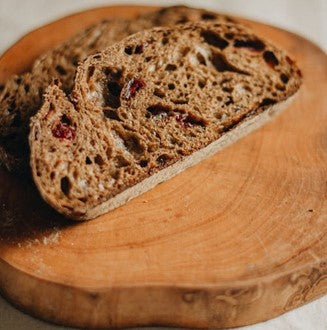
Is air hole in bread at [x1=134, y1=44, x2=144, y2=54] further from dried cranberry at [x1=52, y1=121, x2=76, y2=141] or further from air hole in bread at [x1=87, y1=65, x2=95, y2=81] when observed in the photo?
dried cranberry at [x1=52, y1=121, x2=76, y2=141]

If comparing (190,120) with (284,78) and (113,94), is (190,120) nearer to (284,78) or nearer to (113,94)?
(113,94)

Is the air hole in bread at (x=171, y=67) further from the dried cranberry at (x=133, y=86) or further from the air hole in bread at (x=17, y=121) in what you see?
the air hole in bread at (x=17, y=121)

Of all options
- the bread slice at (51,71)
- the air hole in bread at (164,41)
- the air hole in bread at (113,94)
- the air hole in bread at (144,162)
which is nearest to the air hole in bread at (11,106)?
the bread slice at (51,71)

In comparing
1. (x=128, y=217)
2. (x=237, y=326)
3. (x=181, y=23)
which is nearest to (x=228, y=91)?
(x=181, y=23)

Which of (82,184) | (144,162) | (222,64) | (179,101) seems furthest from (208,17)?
(82,184)

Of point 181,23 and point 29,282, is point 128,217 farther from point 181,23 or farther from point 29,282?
point 181,23
